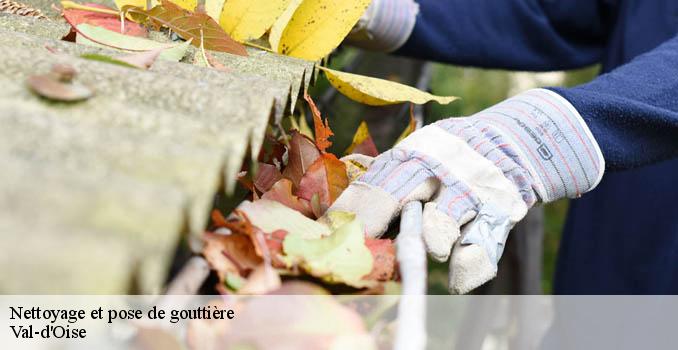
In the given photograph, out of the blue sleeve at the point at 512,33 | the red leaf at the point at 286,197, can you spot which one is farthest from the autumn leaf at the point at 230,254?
the blue sleeve at the point at 512,33

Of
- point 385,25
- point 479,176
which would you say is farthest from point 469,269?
point 385,25

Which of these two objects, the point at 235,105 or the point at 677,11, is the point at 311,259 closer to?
the point at 235,105

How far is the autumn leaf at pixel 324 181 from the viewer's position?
2.38 ft

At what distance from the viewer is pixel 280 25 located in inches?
37.1

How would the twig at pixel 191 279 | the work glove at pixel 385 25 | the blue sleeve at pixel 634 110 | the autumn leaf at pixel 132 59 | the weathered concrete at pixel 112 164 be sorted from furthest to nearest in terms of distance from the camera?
the work glove at pixel 385 25, the blue sleeve at pixel 634 110, the autumn leaf at pixel 132 59, the twig at pixel 191 279, the weathered concrete at pixel 112 164

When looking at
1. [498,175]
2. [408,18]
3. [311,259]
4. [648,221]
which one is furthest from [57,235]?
[648,221]

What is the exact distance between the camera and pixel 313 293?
481 millimetres

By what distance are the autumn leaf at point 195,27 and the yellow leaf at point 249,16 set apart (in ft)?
0.16

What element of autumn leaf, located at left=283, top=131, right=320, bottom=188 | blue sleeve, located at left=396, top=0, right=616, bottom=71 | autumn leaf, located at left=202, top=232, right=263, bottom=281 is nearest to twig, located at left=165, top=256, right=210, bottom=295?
autumn leaf, located at left=202, top=232, right=263, bottom=281

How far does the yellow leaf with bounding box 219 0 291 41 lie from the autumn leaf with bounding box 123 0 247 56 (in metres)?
0.05

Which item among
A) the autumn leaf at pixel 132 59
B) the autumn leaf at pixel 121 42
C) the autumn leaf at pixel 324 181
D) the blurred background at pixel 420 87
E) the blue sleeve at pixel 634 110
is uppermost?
the autumn leaf at pixel 132 59

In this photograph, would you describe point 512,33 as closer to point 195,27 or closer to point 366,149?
point 366,149

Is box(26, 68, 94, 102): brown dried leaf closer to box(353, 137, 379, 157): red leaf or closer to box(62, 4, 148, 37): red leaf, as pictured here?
box(62, 4, 148, 37): red leaf

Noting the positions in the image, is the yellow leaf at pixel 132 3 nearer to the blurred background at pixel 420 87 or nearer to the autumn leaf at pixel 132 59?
the autumn leaf at pixel 132 59
